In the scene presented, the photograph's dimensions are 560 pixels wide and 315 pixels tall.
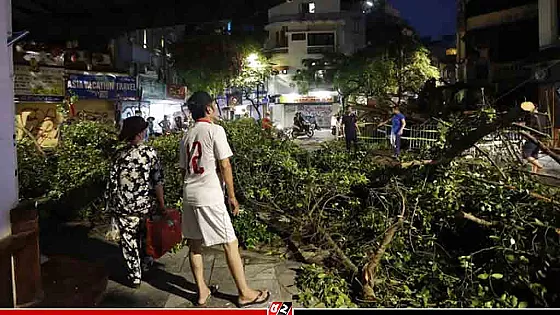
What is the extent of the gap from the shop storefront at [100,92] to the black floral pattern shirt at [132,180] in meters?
13.1

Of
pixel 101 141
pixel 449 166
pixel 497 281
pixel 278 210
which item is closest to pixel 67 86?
pixel 101 141

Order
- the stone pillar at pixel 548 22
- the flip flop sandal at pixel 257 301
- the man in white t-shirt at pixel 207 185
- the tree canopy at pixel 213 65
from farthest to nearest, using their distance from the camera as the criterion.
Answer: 1. the tree canopy at pixel 213 65
2. the stone pillar at pixel 548 22
3. the flip flop sandal at pixel 257 301
4. the man in white t-shirt at pixel 207 185

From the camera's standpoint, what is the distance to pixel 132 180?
4.79 meters

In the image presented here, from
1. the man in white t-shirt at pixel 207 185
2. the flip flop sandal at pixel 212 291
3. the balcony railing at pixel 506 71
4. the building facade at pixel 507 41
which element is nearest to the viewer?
the man in white t-shirt at pixel 207 185

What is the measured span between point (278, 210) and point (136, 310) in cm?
302

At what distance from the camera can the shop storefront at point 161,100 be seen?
25531 millimetres

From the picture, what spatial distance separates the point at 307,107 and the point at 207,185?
134 ft

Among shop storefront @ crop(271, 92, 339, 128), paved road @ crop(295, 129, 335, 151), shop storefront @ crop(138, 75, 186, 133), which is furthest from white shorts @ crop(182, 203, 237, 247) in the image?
shop storefront @ crop(271, 92, 339, 128)

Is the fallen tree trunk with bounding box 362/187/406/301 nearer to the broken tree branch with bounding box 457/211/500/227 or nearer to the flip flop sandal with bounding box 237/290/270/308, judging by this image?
the broken tree branch with bounding box 457/211/500/227

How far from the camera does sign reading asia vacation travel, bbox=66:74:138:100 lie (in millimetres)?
17703

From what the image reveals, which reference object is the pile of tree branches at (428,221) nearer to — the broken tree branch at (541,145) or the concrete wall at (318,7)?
the broken tree branch at (541,145)

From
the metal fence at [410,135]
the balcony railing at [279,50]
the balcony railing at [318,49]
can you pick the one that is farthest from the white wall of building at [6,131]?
the balcony railing at [279,50]

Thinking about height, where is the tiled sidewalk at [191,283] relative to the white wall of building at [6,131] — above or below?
below


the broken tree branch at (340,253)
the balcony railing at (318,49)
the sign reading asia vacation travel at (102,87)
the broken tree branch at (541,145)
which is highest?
the balcony railing at (318,49)
